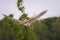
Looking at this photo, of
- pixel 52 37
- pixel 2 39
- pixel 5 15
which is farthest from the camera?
pixel 52 37

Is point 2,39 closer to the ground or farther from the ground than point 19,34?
farther from the ground

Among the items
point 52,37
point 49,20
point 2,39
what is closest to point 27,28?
point 2,39

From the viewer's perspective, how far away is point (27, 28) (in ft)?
33.6

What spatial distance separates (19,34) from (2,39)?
8.26 meters

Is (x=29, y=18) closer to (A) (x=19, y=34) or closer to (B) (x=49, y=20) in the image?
(A) (x=19, y=34)

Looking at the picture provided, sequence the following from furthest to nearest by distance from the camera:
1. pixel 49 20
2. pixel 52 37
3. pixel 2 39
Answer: pixel 49 20
pixel 52 37
pixel 2 39

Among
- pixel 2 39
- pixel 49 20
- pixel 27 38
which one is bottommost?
pixel 27 38

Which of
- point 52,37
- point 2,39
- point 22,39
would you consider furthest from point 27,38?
point 52,37

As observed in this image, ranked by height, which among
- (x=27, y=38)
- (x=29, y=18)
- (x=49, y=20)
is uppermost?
(x=49, y=20)

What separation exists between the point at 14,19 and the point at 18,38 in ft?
2.55

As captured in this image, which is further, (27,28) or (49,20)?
(49,20)

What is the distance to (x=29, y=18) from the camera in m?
10.2

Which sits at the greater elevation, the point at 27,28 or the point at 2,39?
the point at 2,39

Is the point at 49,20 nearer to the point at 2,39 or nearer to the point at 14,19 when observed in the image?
the point at 2,39
